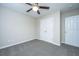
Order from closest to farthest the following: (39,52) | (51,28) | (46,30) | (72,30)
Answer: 1. (39,52)
2. (72,30)
3. (51,28)
4. (46,30)

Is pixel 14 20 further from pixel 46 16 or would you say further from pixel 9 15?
pixel 46 16

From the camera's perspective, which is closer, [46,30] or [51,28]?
[51,28]

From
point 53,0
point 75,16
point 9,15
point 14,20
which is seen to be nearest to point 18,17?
point 14,20

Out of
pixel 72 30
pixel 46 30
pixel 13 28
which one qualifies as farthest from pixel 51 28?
pixel 13 28

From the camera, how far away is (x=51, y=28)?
4383mm

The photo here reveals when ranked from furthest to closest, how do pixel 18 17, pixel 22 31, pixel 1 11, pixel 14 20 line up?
pixel 22 31 < pixel 18 17 < pixel 14 20 < pixel 1 11

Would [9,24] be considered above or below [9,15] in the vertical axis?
below

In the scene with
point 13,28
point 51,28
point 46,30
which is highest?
point 13,28

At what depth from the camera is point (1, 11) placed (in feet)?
9.91

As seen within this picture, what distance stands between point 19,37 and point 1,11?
175 cm

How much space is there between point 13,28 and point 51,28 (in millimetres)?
2282

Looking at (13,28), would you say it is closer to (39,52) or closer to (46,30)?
(39,52)

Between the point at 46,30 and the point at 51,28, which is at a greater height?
the point at 51,28

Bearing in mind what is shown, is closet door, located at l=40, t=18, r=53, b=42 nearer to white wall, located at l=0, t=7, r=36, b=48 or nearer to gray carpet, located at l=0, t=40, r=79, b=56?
white wall, located at l=0, t=7, r=36, b=48
